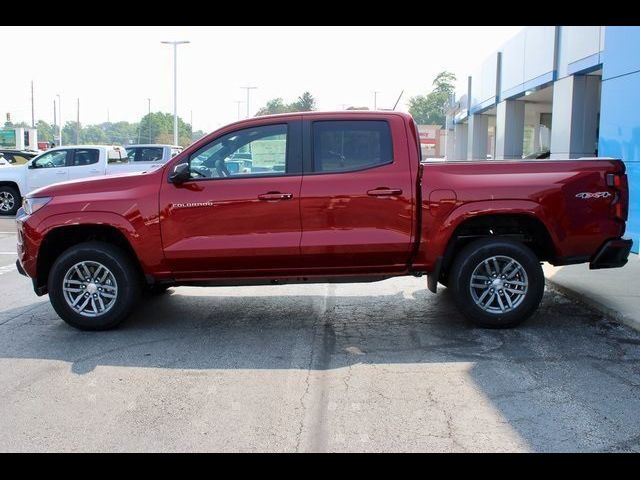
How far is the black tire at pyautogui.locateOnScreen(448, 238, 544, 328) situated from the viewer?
6211mm

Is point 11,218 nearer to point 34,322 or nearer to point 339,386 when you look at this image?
point 34,322

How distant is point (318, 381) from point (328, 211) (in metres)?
1.78

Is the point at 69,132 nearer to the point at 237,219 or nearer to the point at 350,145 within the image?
the point at 237,219

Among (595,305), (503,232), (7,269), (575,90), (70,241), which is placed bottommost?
(7,269)

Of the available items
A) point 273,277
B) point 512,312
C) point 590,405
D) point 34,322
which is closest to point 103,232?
point 34,322

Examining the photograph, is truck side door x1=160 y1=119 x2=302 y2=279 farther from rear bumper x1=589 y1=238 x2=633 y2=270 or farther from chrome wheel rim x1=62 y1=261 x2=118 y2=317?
rear bumper x1=589 y1=238 x2=633 y2=270

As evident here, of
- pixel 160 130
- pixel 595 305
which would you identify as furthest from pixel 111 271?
pixel 160 130

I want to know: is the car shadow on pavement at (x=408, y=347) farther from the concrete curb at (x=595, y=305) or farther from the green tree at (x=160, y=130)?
the green tree at (x=160, y=130)

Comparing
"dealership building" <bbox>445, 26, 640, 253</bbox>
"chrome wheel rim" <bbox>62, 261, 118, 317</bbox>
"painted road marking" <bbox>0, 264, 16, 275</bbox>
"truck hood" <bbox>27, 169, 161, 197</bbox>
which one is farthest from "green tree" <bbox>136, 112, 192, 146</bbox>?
"chrome wheel rim" <bbox>62, 261, 118, 317</bbox>

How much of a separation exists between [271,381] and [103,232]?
262 cm

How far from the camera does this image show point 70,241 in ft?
21.6

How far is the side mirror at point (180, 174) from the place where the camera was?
6.11 metres

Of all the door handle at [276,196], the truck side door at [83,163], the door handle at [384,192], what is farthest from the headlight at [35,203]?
the truck side door at [83,163]

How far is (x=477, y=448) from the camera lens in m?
3.79
